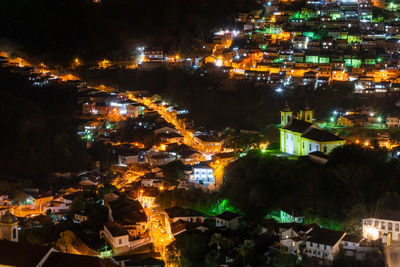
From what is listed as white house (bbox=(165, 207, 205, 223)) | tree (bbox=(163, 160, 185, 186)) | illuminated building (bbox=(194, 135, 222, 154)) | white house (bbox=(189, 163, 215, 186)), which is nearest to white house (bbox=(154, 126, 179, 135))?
illuminated building (bbox=(194, 135, 222, 154))

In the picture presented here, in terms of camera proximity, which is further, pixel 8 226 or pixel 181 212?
pixel 181 212

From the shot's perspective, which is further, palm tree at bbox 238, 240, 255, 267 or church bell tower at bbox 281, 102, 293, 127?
church bell tower at bbox 281, 102, 293, 127

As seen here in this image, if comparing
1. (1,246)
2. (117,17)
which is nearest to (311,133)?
(1,246)

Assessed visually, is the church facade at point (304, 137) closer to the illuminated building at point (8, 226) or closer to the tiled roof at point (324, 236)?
the tiled roof at point (324, 236)

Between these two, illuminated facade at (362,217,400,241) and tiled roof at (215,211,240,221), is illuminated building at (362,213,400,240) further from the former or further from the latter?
tiled roof at (215,211,240,221)

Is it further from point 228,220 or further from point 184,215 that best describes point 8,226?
point 228,220

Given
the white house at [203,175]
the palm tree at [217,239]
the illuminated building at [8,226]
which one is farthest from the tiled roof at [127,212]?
the illuminated building at [8,226]

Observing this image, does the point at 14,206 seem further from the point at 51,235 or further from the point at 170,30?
the point at 170,30

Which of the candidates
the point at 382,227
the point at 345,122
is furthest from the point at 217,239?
the point at 345,122
